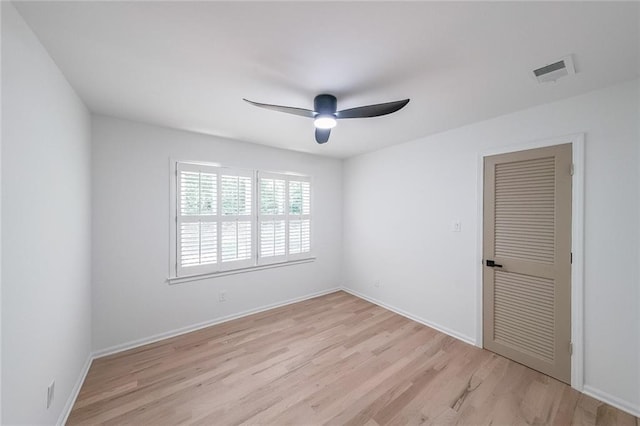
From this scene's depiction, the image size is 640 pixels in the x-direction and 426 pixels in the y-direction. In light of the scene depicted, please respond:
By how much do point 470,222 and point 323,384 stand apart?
2.32m

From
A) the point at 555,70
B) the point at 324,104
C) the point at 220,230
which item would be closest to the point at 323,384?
the point at 220,230

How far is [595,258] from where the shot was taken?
201 cm

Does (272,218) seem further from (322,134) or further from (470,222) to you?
(470,222)

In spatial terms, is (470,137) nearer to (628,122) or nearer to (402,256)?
(628,122)

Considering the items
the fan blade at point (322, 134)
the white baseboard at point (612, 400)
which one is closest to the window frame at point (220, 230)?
the fan blade at point (322, 134)

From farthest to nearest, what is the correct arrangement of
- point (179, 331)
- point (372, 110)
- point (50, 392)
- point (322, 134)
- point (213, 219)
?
point (213, 219) < point (179, 331) < point (322, 134) < point (372, 110) < point (50, 392)

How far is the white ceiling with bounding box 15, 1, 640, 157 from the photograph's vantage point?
1.19 m

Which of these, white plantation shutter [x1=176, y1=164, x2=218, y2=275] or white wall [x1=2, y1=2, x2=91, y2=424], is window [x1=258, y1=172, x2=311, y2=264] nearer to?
white plantation shutter [x1=176, y1=164, x2=218, y2=275]

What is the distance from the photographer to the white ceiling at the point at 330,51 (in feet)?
3.92

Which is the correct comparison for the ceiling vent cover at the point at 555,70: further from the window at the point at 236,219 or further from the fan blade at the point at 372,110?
the window at the point at 236,219

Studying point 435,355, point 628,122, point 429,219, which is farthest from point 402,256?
point 628,122

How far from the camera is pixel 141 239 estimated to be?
273 cm

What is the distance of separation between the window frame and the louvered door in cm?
261

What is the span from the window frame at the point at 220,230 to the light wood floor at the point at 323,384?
76cm
